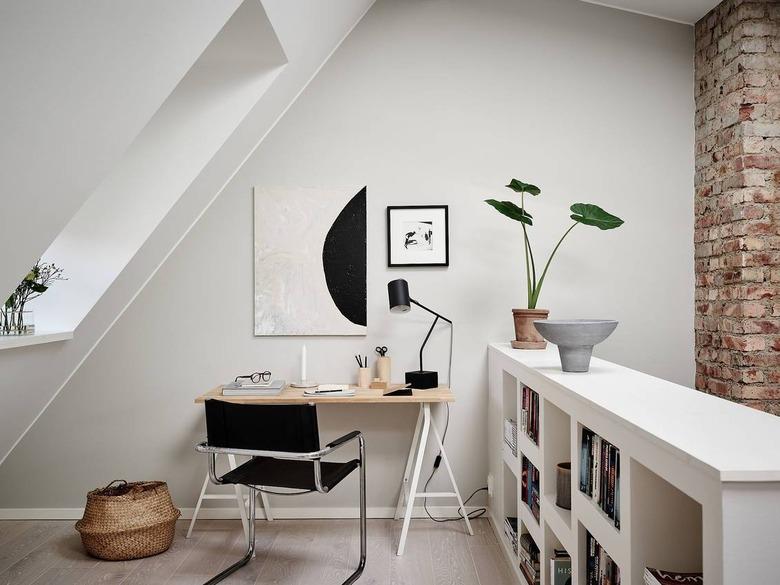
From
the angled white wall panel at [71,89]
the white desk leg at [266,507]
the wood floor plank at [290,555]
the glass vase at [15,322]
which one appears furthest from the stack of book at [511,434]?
A: the glass vase at [15,322]

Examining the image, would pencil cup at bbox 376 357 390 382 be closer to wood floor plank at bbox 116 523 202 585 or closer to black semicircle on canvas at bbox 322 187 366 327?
black semicircle on canvas at bbox 322 187 366 327

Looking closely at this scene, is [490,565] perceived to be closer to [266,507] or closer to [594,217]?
[266,507]

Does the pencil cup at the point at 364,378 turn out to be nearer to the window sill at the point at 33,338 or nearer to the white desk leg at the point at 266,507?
the white desk leg at the point at 266,507

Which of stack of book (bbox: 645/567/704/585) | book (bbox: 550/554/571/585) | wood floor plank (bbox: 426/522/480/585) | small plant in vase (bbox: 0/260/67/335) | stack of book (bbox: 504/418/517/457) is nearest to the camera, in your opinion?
stack of book (bbox: 645/567/704/585)

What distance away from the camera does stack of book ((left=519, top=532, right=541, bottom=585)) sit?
99.6 inches

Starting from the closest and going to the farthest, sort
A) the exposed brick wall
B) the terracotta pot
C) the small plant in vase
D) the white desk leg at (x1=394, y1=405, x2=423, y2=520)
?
the small plant in vase < the exposed brick wall < the terracotta pot < the white desk leg at (x1=394, y1=405, x2=423, y2=520)

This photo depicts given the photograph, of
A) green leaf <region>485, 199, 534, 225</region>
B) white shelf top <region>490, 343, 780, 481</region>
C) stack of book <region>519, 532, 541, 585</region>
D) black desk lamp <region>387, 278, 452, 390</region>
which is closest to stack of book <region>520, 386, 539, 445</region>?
white shelf top <region>490, 343, 780, 481</region>

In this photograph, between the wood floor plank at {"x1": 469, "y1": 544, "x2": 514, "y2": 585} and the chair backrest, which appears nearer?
the chair backrest

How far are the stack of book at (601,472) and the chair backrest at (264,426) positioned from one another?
102cm

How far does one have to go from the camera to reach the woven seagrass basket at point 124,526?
10.1 feet

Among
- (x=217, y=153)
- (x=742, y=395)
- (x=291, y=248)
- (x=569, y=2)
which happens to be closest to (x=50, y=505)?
(x=291, y=248)

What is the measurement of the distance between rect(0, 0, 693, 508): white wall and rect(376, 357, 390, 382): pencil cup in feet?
0.41

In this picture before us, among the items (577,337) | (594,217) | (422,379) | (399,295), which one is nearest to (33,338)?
(399,295)

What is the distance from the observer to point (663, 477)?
54.9 inches
